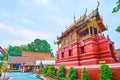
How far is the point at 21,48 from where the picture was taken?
180 feet

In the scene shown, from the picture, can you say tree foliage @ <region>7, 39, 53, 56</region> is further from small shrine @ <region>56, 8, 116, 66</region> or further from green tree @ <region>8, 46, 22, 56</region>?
small shrine @ <region>56, 8, 116, 66</region>

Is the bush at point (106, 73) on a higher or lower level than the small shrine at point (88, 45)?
lower

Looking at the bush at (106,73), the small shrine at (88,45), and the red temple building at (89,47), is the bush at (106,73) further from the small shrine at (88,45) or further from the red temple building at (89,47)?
the small shrine at (88,45)

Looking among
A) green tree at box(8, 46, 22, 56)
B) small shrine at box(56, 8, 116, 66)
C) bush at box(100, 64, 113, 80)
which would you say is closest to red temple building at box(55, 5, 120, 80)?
small shrine at box(56, 8, 116, 66)

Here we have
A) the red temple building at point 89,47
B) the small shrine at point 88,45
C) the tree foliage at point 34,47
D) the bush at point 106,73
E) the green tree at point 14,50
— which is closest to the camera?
the bush at point 106,73

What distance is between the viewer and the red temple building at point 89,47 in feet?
38.7

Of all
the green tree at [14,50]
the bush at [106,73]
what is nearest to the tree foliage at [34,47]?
the green tree at [14,50]

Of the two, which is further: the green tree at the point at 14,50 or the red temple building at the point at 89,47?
the green tree at the point at 14,50

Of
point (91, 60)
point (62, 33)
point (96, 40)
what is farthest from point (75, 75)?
point (62, 33)

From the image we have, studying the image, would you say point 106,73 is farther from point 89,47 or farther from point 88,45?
point 88,45

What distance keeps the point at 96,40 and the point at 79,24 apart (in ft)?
10.0

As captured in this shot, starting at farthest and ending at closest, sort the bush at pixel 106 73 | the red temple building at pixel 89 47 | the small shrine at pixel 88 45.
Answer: the small shrine at pixel 88 45, the red temple building at pixel 89 47, the bush at pixel 106 73

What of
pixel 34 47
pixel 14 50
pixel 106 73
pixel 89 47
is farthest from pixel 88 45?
pixel 14 50

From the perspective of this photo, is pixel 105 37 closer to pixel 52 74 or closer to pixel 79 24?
pixel 79 24
